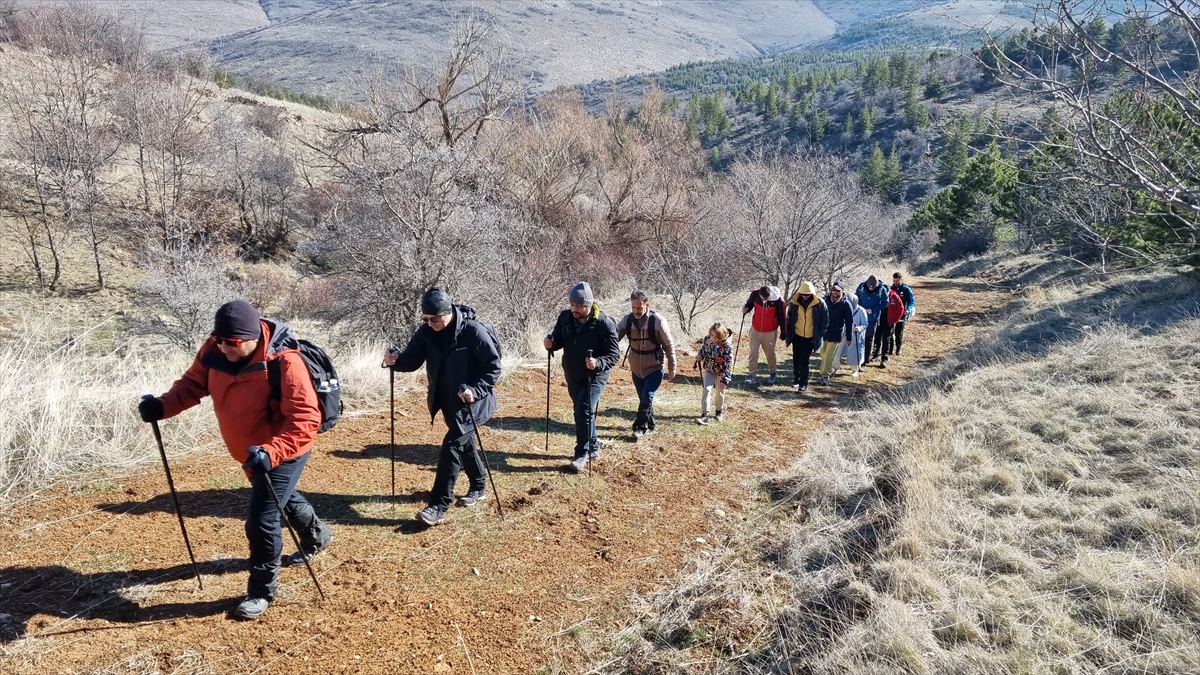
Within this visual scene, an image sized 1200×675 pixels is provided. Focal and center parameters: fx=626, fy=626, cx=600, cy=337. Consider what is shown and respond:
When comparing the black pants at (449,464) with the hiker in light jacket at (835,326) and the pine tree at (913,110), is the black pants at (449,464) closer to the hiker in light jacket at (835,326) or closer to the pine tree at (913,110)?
the hiker in light jacket at (835,326)

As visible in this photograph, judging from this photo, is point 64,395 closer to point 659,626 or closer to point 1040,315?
point 659,626

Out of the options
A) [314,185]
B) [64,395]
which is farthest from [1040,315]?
[314,185]

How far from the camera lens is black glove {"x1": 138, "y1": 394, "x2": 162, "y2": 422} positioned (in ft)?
11.5

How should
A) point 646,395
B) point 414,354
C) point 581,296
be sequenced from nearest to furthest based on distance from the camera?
point 414,354 → point 581,296 → point 646,395

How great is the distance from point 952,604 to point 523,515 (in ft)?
9.96

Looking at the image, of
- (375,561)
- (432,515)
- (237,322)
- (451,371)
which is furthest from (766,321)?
(237,322)

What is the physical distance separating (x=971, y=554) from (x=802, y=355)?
5.60 meters

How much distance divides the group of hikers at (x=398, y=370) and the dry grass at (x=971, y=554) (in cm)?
173

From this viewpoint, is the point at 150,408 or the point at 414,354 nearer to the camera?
the point at 150,408

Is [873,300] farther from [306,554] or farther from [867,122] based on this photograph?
[867,122]

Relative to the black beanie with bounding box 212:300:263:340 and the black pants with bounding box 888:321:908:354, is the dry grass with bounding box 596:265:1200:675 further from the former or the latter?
the black pants with bounding box 888:321:908:354

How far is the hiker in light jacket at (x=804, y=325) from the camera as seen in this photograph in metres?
9.47

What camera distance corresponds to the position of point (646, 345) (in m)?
6.78

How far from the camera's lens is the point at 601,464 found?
6.22 metres
